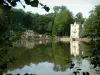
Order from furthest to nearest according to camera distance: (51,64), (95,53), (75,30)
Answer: (75,30) → (51,64) → (95,53)

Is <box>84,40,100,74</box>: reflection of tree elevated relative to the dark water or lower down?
elevated

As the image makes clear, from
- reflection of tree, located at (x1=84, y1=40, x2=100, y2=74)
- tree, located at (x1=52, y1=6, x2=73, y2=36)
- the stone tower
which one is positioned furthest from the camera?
the stone tower

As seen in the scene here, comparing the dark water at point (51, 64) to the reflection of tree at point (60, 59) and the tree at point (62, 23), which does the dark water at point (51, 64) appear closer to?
the reflection of tree at point (60, 59)

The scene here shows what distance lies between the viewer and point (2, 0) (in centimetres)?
176

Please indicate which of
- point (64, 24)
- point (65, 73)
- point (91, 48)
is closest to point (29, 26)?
point (64, 24)

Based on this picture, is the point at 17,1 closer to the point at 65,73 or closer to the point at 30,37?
the point at 65,73

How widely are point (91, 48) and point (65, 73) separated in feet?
36.7

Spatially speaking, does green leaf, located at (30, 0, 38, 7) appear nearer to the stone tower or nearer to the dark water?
the dark water

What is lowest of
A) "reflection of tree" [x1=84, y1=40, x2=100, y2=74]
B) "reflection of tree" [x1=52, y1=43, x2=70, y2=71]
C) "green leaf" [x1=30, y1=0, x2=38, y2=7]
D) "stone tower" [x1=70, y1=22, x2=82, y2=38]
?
"reflection of tree" [x1=52, y1=43, x2=70, y2=71]

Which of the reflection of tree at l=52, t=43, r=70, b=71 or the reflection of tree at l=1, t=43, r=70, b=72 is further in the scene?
the reflection of tree at l=1, t=43, r=70, b=72

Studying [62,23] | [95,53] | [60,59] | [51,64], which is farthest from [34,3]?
[62,23]

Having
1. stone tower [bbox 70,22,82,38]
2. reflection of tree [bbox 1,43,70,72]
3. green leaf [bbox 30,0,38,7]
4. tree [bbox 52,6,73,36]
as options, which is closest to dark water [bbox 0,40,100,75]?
reflection of tree [bbox 1,43,70,72]

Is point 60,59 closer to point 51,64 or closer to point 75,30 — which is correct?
point 51,64

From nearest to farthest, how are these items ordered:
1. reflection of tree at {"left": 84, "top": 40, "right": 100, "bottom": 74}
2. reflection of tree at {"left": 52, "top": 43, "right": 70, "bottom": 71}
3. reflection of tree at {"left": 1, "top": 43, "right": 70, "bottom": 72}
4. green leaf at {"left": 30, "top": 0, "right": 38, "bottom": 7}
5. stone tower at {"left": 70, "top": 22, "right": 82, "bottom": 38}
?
green leaf at {"left": 30, "top": 0, "right": 38, "bottom": 7} < reflection of tree at {"left": 84, "top": 40, "right": 100, "bottom": 74} < reflection of tree at {"left": 52, "top": 43, "right": 70, "bottom": 71} < reflection of tree at {"left": 1, "top": 43, "right": 70, "bottom": 72} < stone tower at {"left": 70, "top": 22, "right": 82, "bottom": 38}
